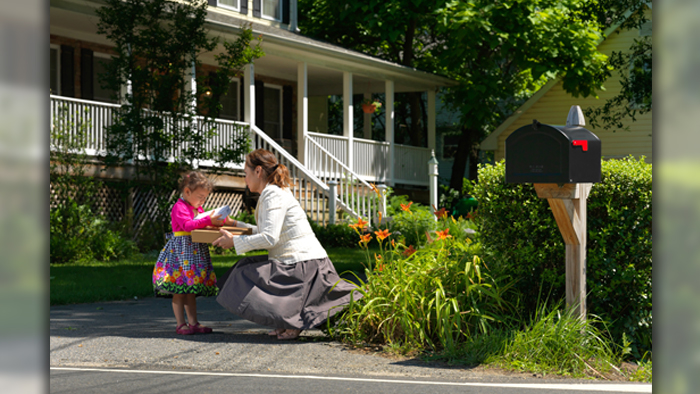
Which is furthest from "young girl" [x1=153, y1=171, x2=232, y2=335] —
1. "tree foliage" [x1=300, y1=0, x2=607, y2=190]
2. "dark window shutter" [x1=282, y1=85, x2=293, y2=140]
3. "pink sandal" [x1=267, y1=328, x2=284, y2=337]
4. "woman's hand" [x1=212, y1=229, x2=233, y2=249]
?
"dark window shutter" [x1=282, y1=85, x2=293, y2=140]

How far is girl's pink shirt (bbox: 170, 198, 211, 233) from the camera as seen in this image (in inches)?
233

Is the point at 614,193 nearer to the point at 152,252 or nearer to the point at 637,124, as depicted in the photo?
the point at 152,252

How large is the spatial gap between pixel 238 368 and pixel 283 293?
0.96 m

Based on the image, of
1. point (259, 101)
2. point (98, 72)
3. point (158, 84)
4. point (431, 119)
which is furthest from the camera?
point (431, 119)

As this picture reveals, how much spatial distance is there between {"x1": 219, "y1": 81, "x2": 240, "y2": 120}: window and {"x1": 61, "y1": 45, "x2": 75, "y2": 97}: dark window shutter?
15.7 ft

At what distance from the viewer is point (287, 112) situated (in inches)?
854

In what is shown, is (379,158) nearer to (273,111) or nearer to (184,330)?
(273,111)

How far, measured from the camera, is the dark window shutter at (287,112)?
21609 millimetres

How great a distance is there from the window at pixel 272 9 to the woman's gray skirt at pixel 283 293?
15.5 m

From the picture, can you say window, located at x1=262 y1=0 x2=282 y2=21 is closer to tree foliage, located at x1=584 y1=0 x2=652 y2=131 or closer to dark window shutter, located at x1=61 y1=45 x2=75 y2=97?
dark window shutter, located at x1=61 y1=45 x2=75 y2=97

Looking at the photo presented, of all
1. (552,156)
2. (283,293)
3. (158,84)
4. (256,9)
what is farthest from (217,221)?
(256,9)

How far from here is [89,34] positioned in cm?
1588
